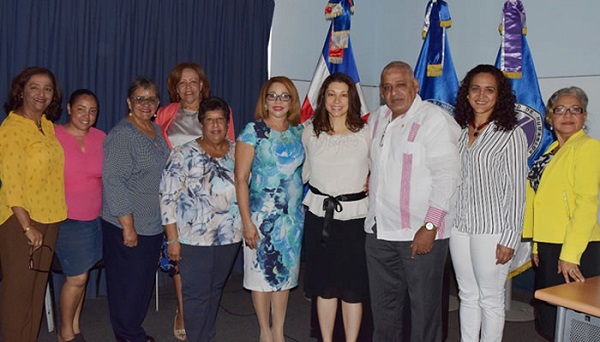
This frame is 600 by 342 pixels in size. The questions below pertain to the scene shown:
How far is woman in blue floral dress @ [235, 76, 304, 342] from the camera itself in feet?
8.95

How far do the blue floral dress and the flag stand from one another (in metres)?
2.05

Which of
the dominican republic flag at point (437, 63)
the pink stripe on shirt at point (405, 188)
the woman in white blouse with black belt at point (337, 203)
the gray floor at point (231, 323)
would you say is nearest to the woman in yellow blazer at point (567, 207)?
the pink stripe on shirt at point (405, 188)

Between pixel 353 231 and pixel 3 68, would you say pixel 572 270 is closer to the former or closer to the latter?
pixel 353 231

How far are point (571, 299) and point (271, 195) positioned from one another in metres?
1.42

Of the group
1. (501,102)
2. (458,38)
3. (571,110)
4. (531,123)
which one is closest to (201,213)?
(501,102)

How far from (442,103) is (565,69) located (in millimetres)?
1042

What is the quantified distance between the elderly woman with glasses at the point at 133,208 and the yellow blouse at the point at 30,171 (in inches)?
9.6

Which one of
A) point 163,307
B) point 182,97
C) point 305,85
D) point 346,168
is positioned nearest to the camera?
point 346,168

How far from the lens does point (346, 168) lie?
272cm

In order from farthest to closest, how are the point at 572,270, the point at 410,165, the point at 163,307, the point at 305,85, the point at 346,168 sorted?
1. the point at 305,85
2. the point at 163,307
3. the point at 346,168
4. the point at 410,165
5. the point at 572,270

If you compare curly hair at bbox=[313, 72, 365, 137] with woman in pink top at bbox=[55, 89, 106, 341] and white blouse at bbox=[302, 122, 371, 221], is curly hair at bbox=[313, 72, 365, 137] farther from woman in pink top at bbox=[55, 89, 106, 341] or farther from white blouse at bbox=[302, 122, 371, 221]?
woman in pink top at bbox=[55, 89, 106, 341]

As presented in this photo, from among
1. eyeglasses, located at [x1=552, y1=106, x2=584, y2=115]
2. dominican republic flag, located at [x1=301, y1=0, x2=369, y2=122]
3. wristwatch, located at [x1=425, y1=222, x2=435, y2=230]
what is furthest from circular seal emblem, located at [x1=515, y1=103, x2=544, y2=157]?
wristwatch, located at [x1=425, y1=222, x2=435, y2=230]

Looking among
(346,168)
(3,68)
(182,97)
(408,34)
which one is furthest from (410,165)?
(408,34)

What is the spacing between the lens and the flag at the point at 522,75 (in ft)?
13.2
